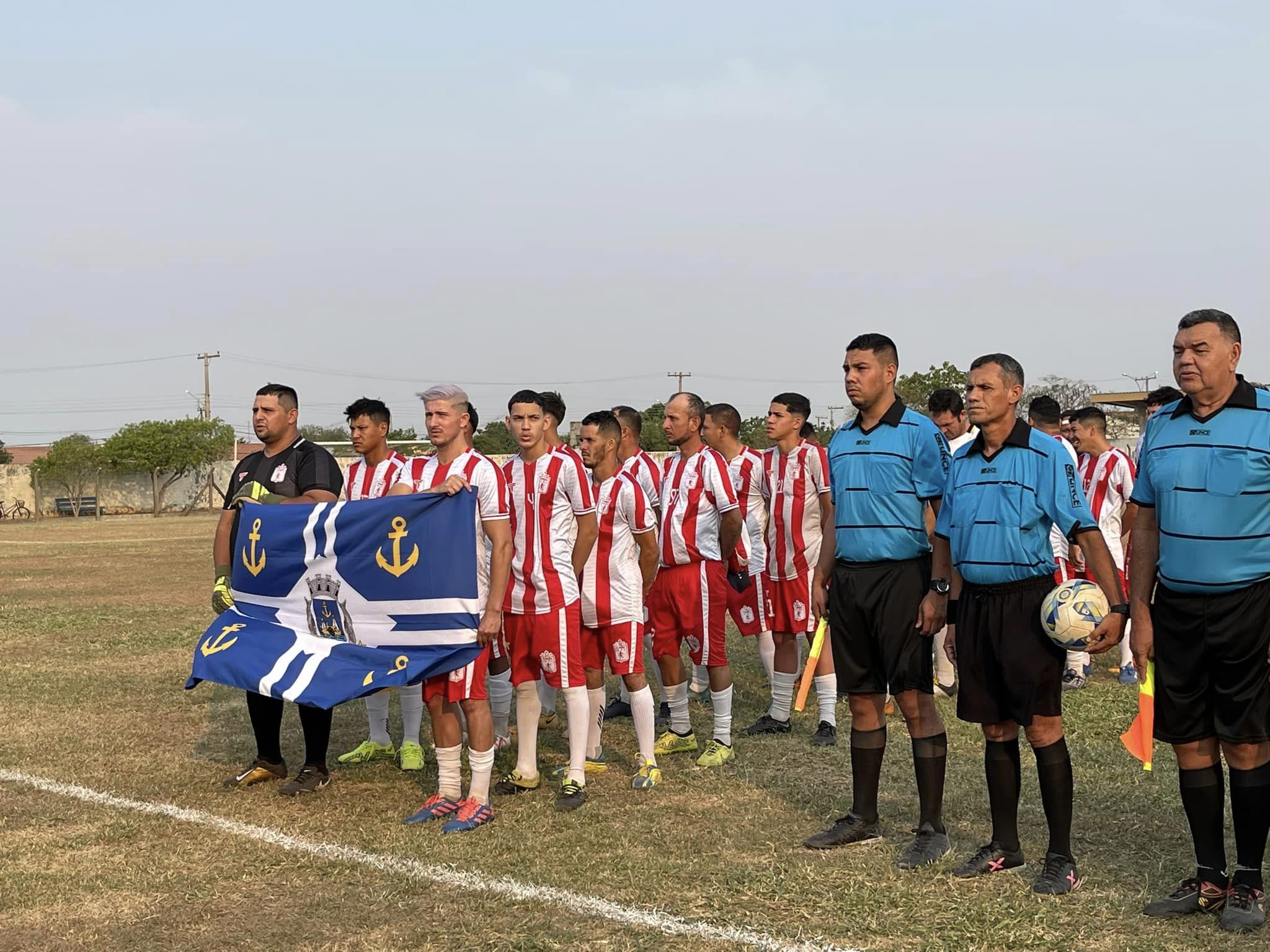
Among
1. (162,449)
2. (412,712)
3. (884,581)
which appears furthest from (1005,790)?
(162,449)


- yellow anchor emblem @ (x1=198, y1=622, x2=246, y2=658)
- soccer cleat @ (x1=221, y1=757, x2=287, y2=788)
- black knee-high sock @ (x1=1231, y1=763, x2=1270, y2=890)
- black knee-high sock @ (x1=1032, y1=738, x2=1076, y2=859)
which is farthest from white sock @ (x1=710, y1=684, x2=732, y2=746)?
black knee-high sock @ (x1=1231, y1=763, x2=1270, y2=890)

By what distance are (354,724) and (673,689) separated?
2625 mm

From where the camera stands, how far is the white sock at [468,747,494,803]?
21.3 feet

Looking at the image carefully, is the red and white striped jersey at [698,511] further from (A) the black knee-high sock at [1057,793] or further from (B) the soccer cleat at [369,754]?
Result: (A) the black knee-high sock at [1057,793]

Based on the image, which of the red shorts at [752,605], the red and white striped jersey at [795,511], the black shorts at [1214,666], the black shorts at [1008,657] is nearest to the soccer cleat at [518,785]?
the red shorts at [752,605]

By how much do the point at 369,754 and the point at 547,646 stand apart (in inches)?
77.7

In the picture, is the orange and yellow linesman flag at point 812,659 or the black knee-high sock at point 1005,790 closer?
the black knee-high sock at point 1005,790

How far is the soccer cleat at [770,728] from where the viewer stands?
8750 mm

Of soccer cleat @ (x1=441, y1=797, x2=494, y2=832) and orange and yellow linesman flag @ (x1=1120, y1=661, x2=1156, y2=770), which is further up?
orange and yellow linesman flag @ (x1=1120, y1=661, x2=1156, y2=770)

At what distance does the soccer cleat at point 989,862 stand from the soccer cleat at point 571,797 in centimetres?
224

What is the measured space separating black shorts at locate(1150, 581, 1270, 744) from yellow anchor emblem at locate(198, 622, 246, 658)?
529cm

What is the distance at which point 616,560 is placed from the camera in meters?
7.72

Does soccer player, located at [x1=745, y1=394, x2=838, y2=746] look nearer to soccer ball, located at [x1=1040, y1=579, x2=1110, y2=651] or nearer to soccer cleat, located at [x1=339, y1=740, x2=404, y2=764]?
soccer cleat, located at [x1=339, y1=740, x2=404, y2=764]

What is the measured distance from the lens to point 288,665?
6.98 meters
